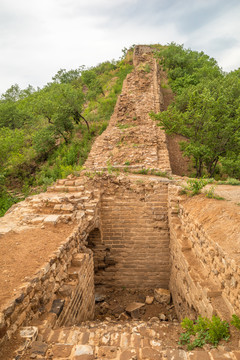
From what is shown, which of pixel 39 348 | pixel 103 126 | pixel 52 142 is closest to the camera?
pixel 39 348

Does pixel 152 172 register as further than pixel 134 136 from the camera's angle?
No

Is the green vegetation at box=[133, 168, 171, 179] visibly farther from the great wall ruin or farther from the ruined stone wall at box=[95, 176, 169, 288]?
the ruined stone wall at box=[95, 176, 169, 288]

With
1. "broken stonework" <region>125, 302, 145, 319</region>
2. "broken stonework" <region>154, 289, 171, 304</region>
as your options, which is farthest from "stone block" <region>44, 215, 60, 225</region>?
"broken stonework" <region>154, 289, 171, 304</region>

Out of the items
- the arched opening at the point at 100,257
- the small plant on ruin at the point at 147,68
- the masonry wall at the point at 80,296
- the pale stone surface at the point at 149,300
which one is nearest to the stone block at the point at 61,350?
the masonry wall at the point at 80,296

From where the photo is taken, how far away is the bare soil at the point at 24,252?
9.00ft

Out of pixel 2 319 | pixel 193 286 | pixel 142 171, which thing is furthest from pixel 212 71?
pixel 2 319

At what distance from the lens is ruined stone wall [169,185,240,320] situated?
283 cm

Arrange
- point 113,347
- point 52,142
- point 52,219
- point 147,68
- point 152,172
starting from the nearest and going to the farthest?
point 113,347 → point 52,219 → point 152,172 → point 52,142 → point 147,68

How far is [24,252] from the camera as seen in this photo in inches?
137

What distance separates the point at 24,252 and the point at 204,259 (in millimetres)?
2823

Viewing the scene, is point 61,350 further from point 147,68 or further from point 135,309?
point 147,68

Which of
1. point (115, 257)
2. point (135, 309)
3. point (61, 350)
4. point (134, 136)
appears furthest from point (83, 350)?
point (134, 136)

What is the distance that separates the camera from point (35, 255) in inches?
134

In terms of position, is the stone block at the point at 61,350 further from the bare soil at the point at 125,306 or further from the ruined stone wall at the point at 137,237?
the ruined stone wall at the point at 137,237
